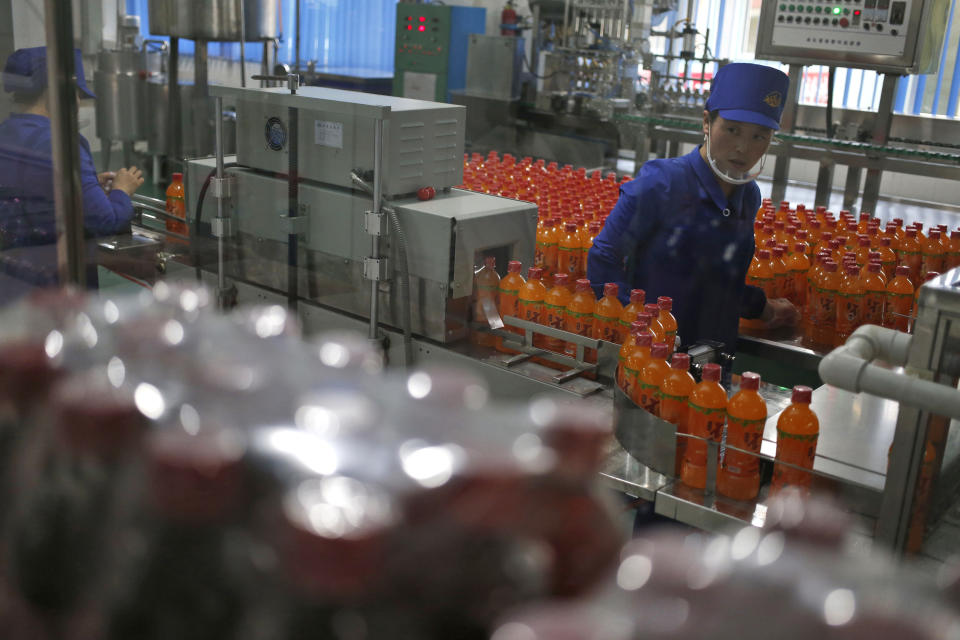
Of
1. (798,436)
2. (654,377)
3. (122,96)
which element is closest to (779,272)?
(654,377)

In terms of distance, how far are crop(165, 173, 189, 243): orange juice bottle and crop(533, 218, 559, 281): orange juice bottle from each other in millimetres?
1273

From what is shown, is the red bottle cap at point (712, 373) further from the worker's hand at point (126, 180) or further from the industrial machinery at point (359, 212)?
the worker's hand at point (126, 180)

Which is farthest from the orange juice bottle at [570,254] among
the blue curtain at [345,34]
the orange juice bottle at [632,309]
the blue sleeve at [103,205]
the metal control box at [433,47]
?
→ the blue curtain at [345,34]

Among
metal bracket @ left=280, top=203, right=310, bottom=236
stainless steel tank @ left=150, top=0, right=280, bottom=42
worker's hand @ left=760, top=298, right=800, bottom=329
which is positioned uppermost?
stainless steel tank @ left=150, top=0, right=280, bottom=42

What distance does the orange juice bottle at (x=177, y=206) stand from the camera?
3293mm

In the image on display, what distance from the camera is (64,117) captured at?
52.2 inches

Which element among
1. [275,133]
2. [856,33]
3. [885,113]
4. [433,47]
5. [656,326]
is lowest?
[656,326]

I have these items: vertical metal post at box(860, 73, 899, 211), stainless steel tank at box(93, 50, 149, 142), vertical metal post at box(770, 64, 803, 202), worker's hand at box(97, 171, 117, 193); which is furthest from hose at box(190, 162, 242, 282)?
stainless steel tank at box(93, 50, 149, 142)

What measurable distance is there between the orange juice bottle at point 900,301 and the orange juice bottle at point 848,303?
0.09 metres

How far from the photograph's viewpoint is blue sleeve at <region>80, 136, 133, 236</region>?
2592 millimetres

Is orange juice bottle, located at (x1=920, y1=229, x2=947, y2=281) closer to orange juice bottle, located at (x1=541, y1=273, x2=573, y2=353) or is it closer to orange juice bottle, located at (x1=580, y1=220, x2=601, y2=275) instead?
orange juice bottle, located at (x1=580, y1=220, x2=601, y2=275)

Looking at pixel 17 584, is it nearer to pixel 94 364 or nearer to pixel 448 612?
pixel 94 364

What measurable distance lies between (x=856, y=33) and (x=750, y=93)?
2074 millimetres

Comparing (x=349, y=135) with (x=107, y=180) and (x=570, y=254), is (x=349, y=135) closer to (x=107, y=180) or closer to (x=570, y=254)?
(x=570, y=254)
